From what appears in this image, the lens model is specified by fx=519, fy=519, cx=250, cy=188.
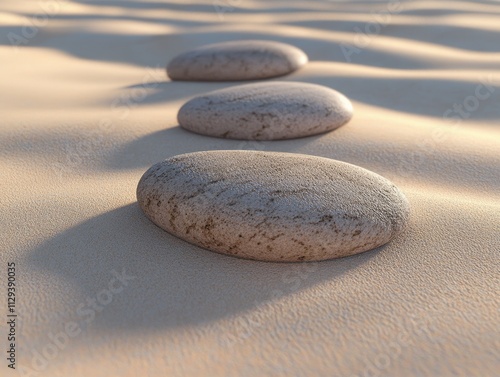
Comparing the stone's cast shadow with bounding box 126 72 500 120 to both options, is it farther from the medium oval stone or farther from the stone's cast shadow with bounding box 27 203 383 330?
the stone's cast shadow with bounding box 27 203 383 330

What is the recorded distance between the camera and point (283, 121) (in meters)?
2.47

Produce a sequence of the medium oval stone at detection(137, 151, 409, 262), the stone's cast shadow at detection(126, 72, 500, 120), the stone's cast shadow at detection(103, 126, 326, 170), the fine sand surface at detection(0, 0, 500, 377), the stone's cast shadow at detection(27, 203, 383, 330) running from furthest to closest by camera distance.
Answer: the stone's cast shadow at detection(126, 72, 500, 120) → the stone's cast shadow at detection(103, 126, 326, 170) → the medium oval stone at detection(137, 151, 409, 262) → the stone's cast shadow at detection(27, 203, 383, 330) → the fine sand surface at detection(0, 0, 500, 377)

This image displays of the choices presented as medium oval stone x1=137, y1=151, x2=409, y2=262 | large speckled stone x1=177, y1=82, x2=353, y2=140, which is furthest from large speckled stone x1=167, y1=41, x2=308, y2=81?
medium oval stone x1=137, y1=151, x2=409, y2=262

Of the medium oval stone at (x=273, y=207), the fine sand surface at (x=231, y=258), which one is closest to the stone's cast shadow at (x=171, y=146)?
the fine sand surface at (x=231, y=258)

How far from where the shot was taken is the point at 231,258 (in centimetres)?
154

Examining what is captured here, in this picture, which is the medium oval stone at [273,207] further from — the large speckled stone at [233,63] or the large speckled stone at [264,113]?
the large speckled stone at [233,63]

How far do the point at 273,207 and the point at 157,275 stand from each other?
380mm

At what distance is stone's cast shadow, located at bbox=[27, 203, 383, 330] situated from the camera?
132cm

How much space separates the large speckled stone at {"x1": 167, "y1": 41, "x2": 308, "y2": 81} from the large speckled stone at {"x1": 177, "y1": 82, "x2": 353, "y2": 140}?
114 cm

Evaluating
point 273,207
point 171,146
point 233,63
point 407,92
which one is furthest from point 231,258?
point 233,63

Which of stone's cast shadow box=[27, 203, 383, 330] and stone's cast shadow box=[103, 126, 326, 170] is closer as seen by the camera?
stone's cast shadow box=[27, 203, 383, 330]

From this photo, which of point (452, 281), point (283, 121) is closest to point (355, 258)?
point (452, 281)

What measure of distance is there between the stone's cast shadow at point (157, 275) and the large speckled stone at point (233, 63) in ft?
7.45

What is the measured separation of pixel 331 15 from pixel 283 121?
175 inches
